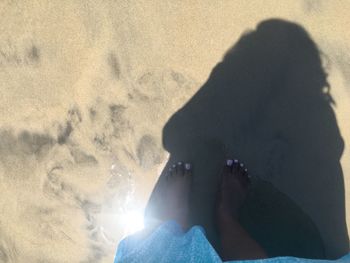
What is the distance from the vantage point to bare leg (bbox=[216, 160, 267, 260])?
2.32 m

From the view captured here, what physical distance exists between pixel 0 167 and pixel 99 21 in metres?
0.97

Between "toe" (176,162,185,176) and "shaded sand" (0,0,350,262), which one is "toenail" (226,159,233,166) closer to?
"shaded sand" (0,0,350,262)

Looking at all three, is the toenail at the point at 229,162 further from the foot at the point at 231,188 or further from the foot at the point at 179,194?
the foot at the point at 179,194

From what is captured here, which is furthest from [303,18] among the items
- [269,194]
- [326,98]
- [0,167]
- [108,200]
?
[0,167]

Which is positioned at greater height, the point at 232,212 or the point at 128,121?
the point at 128,121

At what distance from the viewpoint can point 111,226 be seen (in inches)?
96.1

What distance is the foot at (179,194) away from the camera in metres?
2.38

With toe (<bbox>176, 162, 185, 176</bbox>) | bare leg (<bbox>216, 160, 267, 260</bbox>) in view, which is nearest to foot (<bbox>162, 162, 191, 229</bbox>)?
toe (<bbox>176, 162, 185, 176</bbox>)

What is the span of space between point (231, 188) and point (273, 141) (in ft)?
1.16

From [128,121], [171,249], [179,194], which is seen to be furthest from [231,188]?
[128,121]

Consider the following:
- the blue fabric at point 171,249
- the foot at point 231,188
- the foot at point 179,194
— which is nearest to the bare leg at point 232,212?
the foot at point 231,188

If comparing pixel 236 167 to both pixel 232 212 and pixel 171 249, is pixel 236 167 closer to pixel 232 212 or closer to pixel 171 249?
pixel 232 212

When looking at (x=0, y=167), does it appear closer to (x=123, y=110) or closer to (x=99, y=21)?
(x=123, y=110)

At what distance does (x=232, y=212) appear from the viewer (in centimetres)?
239
